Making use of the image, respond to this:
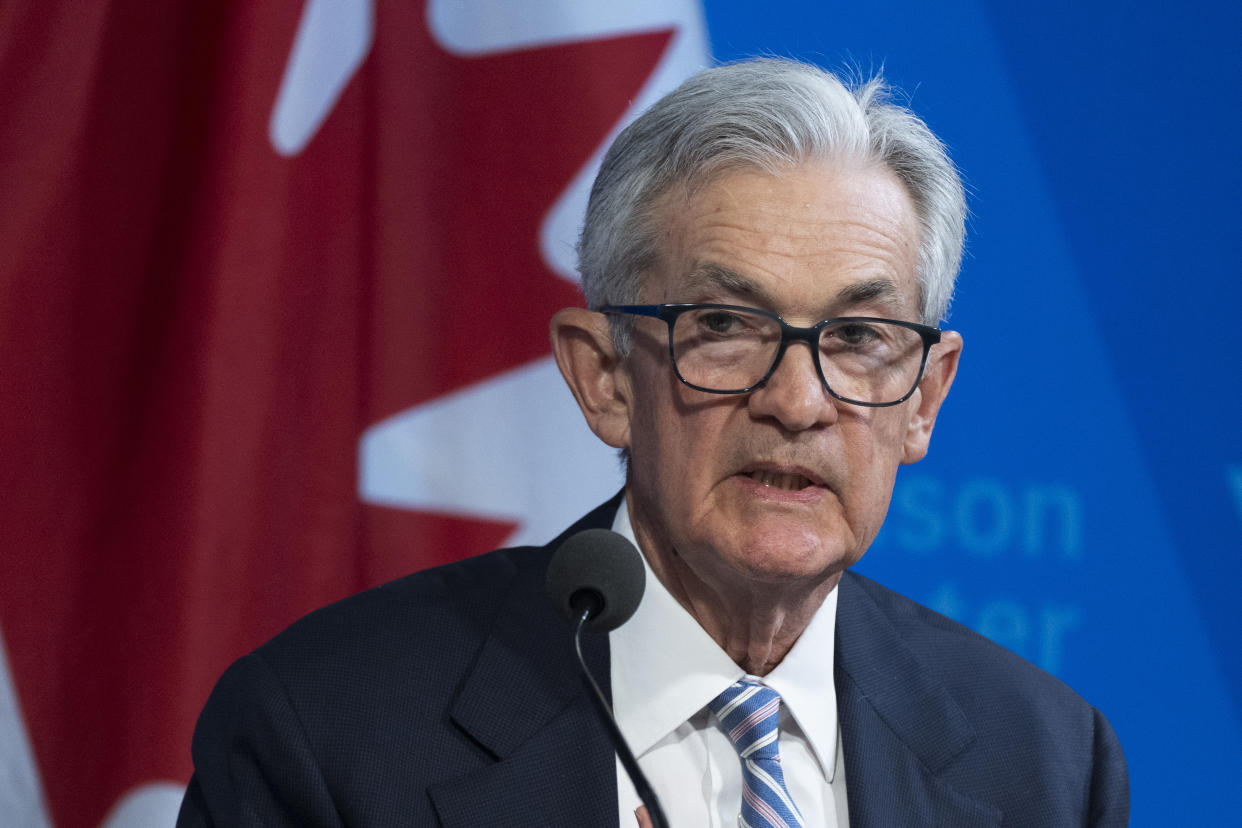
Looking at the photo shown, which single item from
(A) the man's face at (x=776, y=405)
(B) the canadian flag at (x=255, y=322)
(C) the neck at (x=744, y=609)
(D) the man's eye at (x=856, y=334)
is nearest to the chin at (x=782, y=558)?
(A) the man's face at (x=776, y=405)

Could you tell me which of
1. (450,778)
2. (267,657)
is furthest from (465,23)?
(450,778)

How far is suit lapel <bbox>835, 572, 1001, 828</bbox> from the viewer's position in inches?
62.2

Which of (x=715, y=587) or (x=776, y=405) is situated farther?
(x=715, y=587)

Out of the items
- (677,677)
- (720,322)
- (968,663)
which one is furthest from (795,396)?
(968,663)

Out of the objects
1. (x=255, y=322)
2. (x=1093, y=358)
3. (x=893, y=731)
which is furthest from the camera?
(x=1093, y=358)

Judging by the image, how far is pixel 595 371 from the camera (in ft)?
5.49

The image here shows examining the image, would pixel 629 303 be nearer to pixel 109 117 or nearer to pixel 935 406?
pixel 935 406

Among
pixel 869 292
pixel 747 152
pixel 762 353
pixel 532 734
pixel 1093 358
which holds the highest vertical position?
pixel 1093 358

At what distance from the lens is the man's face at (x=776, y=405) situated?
1.42 metres

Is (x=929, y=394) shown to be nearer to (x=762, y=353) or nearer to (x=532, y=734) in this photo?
(x=762, y=353)

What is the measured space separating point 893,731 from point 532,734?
0.53m

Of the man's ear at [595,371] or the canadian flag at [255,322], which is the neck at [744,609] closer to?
the man's ear at [595,371]

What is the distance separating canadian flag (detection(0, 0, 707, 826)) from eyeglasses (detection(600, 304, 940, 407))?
2.73ft

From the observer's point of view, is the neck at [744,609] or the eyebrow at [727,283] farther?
the neck at [744,609]
